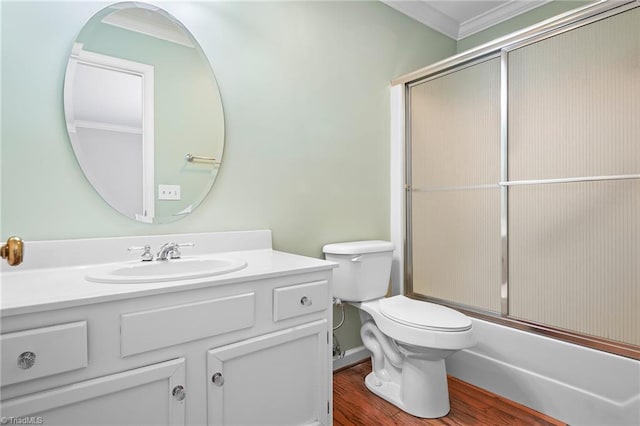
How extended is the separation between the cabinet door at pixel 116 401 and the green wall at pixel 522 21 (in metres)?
2.95

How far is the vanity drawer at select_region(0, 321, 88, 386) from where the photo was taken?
82 cm

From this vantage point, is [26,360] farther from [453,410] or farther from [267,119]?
[453,410]

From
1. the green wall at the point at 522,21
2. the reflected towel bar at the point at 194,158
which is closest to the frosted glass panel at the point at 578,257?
the green wall at the point at 522,21

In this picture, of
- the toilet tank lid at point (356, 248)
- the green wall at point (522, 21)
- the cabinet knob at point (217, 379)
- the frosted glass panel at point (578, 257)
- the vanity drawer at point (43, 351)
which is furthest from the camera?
the green wall at point (522, 21)

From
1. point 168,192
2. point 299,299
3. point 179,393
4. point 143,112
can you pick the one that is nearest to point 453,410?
point 299,299

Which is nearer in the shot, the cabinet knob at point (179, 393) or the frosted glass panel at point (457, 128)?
the cabinet knob at point (179, 393)

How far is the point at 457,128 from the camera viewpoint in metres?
2.15

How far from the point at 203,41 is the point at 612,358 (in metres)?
2.32

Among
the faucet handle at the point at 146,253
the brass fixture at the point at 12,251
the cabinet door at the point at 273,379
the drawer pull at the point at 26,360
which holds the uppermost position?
the brass fixture at the point at 12,251

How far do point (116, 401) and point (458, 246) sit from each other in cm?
187

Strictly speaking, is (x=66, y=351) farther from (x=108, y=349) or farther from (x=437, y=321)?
(x=437, y=321)

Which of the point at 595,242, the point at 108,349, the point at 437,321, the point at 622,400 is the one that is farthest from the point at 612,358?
the point at 108,349

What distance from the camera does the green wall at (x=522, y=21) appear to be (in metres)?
2.27

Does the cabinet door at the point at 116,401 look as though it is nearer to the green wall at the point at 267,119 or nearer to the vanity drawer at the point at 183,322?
the vanity drawer at the point at 183,322
